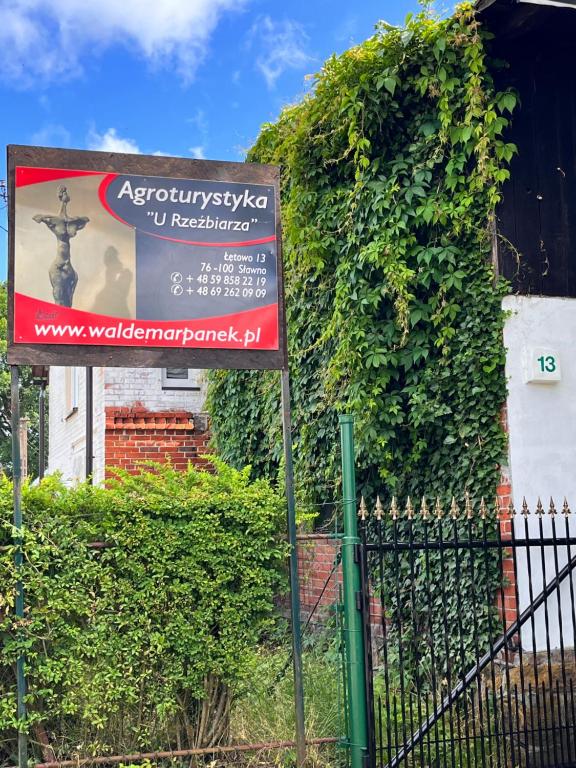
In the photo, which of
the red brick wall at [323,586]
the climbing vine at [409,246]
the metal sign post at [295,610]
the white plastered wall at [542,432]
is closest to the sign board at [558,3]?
the climbing vine at [409,246]

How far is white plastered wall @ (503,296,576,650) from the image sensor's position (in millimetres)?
7070

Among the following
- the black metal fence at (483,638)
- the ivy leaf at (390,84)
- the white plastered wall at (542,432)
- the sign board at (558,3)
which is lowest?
the black metal fence at (483,638)

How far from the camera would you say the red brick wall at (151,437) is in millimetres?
12266

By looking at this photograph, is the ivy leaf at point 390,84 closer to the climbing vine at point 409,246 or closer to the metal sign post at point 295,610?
the climbing vine at point 409,246

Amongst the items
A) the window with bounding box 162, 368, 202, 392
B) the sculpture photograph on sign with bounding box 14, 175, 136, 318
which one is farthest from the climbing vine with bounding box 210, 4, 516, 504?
the window with bounding box 162, 368, 202, 392

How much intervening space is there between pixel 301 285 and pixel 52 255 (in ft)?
13.5

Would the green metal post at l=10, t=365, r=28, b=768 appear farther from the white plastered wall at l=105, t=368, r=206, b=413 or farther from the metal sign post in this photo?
the white plastered wall at l=105, t=368, r=206, b=413

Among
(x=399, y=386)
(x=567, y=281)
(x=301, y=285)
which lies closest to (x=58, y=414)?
(x=301, y=285)

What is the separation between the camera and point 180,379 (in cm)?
1270

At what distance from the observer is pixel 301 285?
30.4ft

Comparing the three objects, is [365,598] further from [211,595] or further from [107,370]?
[107,370]

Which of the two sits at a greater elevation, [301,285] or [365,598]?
[301,285]

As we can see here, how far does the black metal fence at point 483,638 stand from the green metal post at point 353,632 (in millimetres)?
58

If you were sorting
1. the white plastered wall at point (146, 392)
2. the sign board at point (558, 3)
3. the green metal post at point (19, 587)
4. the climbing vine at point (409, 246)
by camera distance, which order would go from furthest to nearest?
the white plastered wall at point (146, 392)
the climbing vine at point (409, 246)
the sign board at point (558, 3)
the green metal post at point (19, 587)
